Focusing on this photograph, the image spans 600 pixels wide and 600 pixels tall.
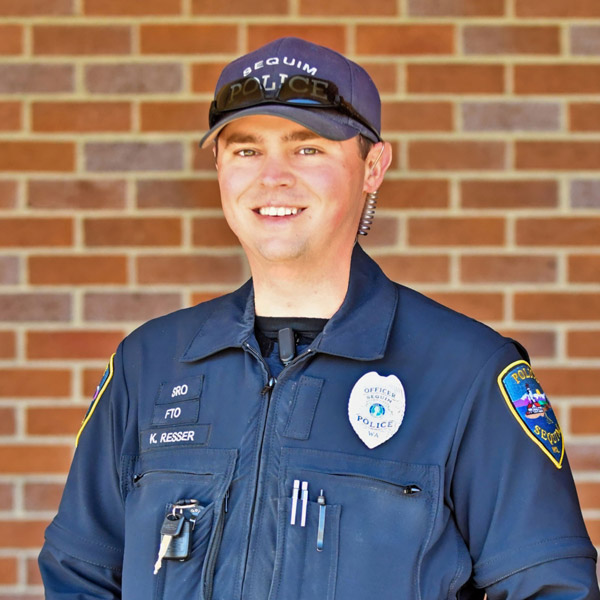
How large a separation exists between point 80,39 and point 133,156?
37 centimetres

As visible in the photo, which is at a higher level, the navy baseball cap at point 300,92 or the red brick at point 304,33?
the red brick at point 304,33

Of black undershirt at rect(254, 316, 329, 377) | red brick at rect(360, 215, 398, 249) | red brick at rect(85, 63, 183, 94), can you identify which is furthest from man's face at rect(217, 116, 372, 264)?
red brick at rect(85, 63, 183, 94)

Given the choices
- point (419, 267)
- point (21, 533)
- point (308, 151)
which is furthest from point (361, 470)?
point (21, 533)

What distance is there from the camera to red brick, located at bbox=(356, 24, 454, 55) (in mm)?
2758

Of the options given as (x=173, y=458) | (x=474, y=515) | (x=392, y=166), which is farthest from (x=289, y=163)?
(x=392, y=166)

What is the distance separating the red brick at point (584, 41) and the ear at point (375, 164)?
1.03 m

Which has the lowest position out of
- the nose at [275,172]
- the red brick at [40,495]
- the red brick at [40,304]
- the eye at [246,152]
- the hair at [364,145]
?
the red brick at [40,495]

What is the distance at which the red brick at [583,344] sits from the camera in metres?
2.74

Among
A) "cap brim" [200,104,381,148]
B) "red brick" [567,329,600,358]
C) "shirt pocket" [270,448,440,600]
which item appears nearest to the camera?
"shirt pocket" [270,448,440,600]

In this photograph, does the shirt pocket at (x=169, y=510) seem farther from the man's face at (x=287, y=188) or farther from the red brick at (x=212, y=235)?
the red brick at (x=212, y=235)

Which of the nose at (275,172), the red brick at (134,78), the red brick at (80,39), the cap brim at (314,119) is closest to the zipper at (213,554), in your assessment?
the nose at (275,172)

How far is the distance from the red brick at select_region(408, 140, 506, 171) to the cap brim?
0.90 meters

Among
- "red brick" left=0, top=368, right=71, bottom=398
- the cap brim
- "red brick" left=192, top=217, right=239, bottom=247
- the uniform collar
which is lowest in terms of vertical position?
"red brick" left=0, top=368, right=71, bottom=398

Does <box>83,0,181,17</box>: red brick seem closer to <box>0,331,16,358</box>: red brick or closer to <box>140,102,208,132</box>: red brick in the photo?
<box>140,102,208,132</box>: red brick
